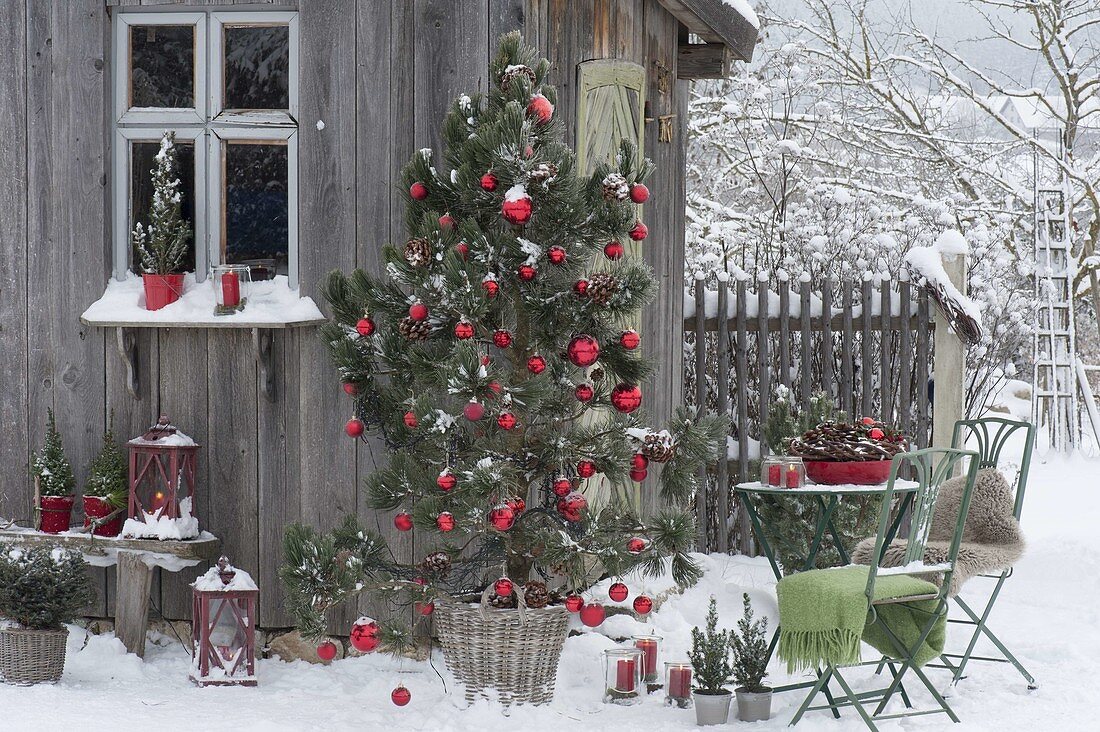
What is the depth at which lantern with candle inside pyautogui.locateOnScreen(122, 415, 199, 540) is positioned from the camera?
4789mm

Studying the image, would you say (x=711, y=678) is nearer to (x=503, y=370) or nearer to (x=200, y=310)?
(x=503, y=370)

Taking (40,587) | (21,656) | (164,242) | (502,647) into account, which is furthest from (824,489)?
(21,656)

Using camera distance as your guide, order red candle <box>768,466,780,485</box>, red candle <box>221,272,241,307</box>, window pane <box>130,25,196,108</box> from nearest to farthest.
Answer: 1. red candle <box>768,466,780,485</box>
2. red candle <box>221,272,241,307</box>
3. window pane <box>130,25,196,108</box>

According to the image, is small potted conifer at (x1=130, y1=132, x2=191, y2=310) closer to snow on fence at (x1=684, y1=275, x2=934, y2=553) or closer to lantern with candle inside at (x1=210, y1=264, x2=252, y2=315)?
lantern with candle inside at (x1=210, y1=264, x2=252, y2=315)

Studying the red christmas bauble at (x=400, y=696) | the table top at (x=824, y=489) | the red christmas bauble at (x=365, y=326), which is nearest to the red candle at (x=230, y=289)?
the red christmas bauble at (x=365, y=326)

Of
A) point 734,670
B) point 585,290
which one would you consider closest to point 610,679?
point 734,670

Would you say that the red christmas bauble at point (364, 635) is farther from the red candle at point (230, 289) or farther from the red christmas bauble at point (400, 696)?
the red candle at point (230, 289)

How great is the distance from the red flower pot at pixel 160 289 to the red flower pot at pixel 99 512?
84 cm

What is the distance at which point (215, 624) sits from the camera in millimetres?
4695

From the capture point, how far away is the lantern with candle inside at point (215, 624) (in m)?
4.60

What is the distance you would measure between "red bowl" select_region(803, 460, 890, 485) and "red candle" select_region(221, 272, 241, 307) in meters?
2.53

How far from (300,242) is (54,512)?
5.11 feet

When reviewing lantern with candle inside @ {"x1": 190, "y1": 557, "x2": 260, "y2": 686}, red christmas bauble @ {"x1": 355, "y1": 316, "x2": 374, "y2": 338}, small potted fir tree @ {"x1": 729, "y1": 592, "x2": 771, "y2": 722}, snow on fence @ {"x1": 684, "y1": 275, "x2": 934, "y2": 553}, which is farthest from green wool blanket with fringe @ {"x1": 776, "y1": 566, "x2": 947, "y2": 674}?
snow on fence @ {"x1": 684, "y1": 275, "x2": 934, "y2": 553}

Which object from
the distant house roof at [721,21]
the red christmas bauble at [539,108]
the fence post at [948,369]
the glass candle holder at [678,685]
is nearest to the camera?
the red christmas bauble at [539,108]
